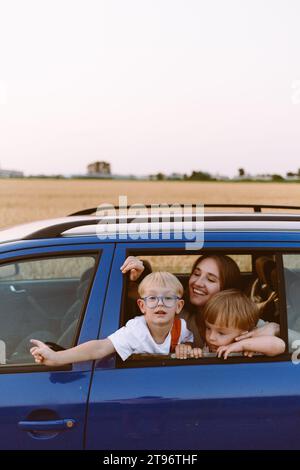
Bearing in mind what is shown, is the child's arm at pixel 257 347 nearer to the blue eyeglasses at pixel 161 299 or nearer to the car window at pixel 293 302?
the car window at pixel 293 302

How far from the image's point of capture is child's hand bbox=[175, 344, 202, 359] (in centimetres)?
311

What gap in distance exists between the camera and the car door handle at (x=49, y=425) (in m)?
2.97

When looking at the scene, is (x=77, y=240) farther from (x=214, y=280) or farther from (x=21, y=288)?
(x=21, y=288)

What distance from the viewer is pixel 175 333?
10.8 ft

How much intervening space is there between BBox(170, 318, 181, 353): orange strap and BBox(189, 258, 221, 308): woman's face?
17 centimetres

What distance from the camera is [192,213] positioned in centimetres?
391

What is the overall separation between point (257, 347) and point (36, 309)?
1.58m

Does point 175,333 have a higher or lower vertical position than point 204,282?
lower

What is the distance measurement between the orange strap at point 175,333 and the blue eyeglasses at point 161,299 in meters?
0.14

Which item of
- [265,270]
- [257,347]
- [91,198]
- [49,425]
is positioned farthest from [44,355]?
[91,198]

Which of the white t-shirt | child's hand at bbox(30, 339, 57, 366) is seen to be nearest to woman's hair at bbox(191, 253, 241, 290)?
the white t-shirt

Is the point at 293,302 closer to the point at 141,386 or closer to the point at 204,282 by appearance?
the point at 204,282
